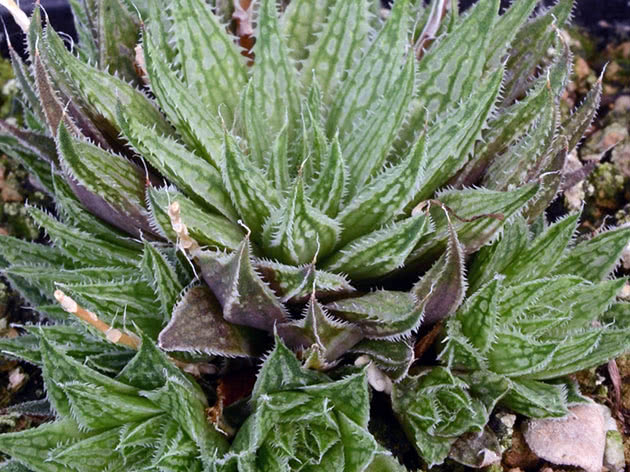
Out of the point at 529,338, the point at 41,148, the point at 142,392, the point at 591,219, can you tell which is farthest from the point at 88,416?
the point at 591,219

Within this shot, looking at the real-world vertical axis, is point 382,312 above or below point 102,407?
above

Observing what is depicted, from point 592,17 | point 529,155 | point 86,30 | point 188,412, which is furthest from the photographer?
point 592,17

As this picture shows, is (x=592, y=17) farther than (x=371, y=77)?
Yes

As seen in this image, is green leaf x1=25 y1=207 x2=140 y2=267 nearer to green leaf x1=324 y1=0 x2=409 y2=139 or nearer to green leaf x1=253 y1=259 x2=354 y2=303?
green leaf x1=253 y1=259 x2=354 y2=303

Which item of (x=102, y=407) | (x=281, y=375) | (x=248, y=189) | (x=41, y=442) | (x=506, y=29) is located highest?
(x=506, y=29)

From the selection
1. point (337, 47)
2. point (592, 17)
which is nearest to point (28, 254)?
point (337, 47)

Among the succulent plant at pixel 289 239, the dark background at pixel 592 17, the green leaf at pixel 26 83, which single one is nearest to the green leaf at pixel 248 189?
the succulent plant at pixel 289 239

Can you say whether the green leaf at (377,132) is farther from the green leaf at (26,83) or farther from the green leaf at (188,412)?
the green leaf at (26,83)

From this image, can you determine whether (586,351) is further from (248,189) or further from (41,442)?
(41,442)
